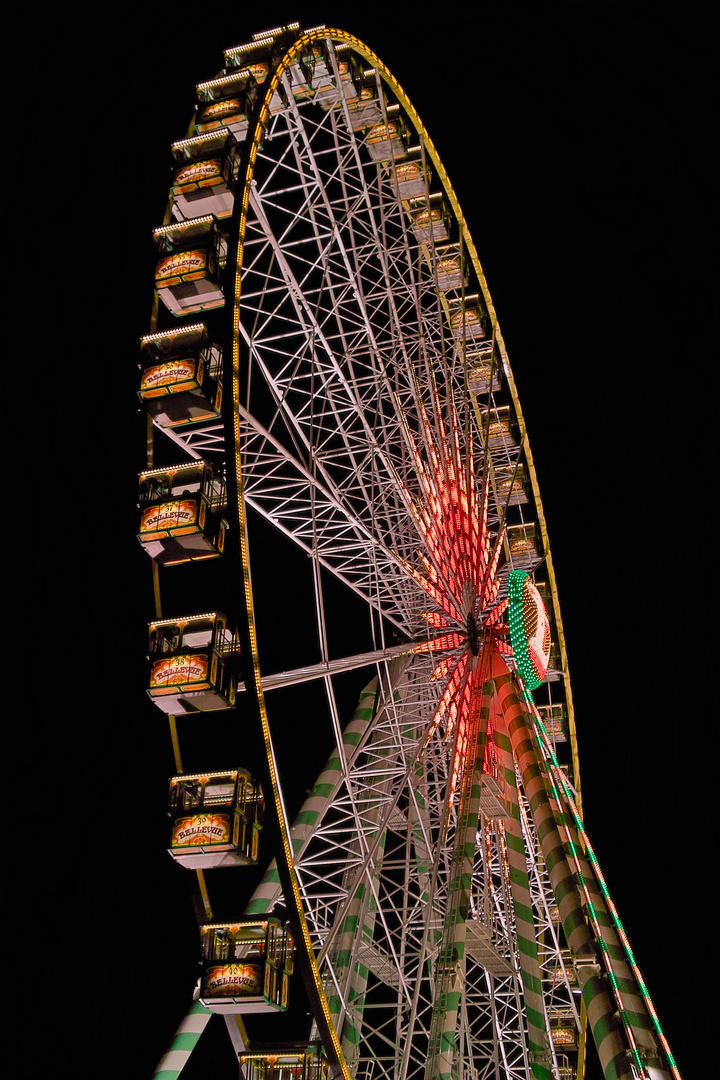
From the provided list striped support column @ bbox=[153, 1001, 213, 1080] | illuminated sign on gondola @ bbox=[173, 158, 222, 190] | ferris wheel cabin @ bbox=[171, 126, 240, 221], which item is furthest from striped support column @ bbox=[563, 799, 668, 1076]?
illuminated sign on gondola @ bbox=[173, 158, 222, 190]

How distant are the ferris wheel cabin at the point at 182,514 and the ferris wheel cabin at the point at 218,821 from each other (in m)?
Answer: 2.74

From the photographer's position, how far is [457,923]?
12.0 metres

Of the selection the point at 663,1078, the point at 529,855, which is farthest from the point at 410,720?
the point at 663,1078

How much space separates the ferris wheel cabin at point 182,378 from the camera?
13.2 m

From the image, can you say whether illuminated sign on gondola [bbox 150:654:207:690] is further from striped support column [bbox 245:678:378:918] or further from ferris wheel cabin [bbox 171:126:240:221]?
ferris wheel cabin [bbox 171:126:240:221]

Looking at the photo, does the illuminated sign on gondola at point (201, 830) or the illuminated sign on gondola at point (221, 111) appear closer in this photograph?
the illuminated sign on gondola at point (201, 830)

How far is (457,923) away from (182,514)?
567 centimetres

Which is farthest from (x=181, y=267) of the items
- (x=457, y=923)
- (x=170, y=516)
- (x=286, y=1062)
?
(x=286, y=1062)

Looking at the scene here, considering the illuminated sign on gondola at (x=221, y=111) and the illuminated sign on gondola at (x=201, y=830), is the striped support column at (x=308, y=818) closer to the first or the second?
the illuminated sign on gondola at (x=201, y=830)

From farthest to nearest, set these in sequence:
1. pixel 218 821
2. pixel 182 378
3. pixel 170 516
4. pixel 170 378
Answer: pixel 170 378 → pixel 182 378 → pixel 170 516 → pixel 218 821

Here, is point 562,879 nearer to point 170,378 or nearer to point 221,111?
point 170,378

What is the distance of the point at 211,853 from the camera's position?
11.2 meters

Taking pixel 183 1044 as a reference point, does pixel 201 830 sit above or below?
above

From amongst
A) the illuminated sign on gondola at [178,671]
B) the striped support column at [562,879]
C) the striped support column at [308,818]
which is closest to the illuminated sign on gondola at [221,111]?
the illuminated sign on gondola at [178,671]
